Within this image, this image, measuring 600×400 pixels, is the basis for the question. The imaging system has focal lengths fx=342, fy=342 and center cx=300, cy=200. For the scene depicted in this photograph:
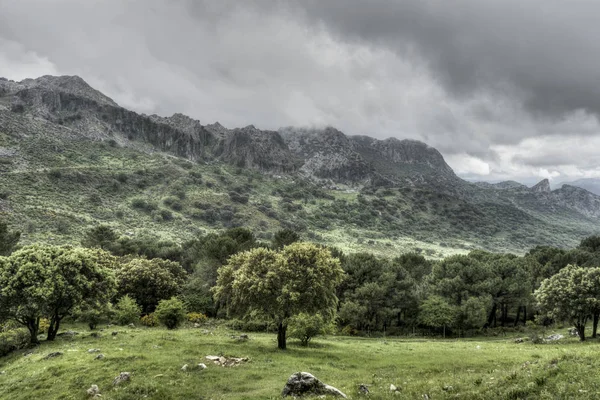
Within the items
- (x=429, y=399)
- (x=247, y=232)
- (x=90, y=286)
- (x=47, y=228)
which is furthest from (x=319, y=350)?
(x=47, y=228)

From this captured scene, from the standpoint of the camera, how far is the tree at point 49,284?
3572cm

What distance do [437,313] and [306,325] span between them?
3767 centimetres

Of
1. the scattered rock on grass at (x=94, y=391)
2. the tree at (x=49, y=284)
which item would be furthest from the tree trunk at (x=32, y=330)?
the scattered rock on grass at (x=94, y=391)

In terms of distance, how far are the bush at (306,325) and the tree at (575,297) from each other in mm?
33845

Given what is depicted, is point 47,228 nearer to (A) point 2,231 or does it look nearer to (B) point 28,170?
(A) point 2,231

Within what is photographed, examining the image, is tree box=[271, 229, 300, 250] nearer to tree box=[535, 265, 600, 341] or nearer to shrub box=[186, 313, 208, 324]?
shrub box=[186, 313, 208, 324]

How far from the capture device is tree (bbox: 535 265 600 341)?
45.2m

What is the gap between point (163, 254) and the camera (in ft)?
363

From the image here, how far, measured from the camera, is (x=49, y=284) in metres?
37.1

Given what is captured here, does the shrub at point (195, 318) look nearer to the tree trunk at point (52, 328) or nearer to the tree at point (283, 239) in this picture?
the tree trunk at point (52, 328)

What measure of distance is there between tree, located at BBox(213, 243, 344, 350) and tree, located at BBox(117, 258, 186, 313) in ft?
125

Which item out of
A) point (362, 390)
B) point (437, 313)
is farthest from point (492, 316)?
point (362, 390)

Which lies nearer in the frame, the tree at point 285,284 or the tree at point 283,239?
the tree at point 285,284

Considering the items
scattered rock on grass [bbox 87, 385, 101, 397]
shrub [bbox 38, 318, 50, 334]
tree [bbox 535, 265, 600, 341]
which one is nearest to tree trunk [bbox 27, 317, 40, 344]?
shrub [bbox 38, 318, 50, 334]
